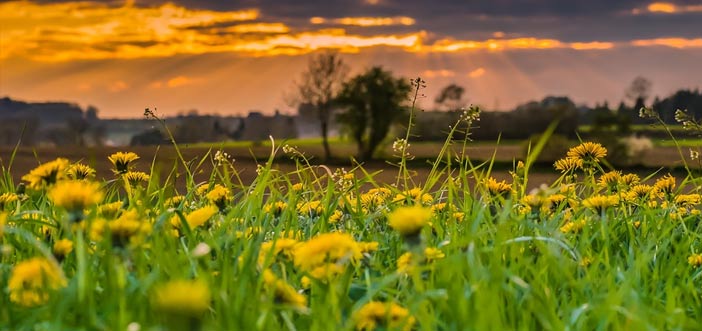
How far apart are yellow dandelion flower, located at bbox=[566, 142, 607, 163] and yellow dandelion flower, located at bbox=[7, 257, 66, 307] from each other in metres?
2.33

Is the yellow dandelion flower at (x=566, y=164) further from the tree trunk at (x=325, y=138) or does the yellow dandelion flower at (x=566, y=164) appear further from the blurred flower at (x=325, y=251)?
the tree trunk at (x=325, y=138)

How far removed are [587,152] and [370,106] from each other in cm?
1693

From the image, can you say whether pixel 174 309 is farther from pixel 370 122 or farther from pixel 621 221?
pixel 370 122

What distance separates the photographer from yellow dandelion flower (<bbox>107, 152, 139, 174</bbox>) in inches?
126

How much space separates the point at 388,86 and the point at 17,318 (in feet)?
60.7

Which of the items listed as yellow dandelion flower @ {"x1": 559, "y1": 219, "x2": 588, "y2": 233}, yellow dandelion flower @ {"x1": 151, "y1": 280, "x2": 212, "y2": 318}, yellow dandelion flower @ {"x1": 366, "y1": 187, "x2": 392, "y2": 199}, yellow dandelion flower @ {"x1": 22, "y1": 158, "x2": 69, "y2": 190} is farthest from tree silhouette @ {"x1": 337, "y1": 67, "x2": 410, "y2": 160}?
yellow dandelion flower @ {"x1": 151, "y1": 280, "x2": 212, "y2": 318}

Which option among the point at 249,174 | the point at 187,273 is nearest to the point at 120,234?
the point at 187,273

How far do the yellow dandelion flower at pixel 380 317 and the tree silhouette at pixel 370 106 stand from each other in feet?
58.4

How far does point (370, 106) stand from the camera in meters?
20.5

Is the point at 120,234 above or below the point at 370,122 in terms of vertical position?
above

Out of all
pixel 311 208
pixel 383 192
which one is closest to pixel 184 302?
pixel 311 208

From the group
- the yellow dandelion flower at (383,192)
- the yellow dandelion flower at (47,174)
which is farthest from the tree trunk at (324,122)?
the yellow dandelion flower at (47,174)

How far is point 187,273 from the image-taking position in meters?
2.34

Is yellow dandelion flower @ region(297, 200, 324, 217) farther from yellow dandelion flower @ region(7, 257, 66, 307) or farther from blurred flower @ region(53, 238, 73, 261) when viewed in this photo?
yellow dandelion flower @ region(7, 257, 66, 307)
